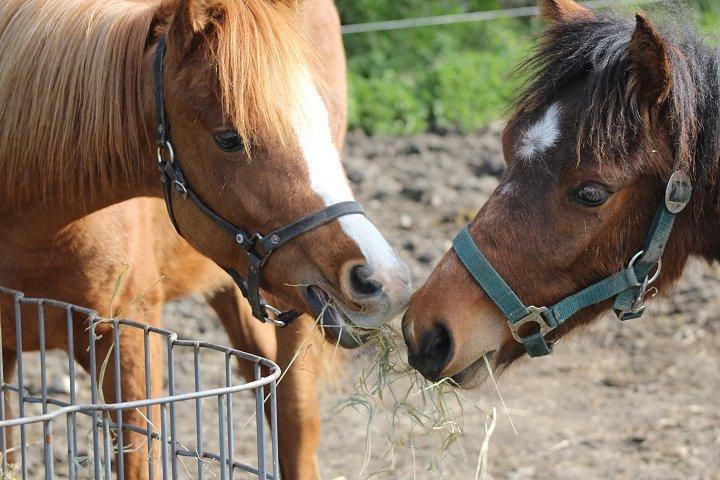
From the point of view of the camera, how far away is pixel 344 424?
4.58m

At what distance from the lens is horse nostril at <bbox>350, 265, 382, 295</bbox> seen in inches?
92.5

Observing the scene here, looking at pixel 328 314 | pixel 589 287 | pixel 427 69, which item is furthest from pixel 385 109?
pixel 328 314

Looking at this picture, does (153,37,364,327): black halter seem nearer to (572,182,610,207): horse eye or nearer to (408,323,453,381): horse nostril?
(408,323,453,381): horse nostril

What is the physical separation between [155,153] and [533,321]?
3.67 feet

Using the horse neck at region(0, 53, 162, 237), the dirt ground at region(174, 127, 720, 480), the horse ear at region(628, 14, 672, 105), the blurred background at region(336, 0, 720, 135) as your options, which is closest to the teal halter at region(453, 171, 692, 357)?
the horse ear at region(628, 14, 672, 105)

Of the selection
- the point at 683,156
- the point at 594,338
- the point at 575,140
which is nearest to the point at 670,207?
the point at 683,156

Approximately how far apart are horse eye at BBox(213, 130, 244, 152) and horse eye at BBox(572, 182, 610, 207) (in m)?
Answer: 0.87

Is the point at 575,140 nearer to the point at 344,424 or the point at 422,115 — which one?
the point at 344,424

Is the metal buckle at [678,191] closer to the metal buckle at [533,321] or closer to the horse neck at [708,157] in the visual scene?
the horse neck at [708,157]

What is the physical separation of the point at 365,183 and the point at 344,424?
2631 mm

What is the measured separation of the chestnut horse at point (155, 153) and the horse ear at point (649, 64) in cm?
77

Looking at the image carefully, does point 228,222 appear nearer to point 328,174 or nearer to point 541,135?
point 328,174

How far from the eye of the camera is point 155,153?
2.64 metres

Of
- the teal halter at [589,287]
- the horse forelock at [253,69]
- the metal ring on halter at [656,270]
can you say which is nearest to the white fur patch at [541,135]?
the teal halter at [589,287]
